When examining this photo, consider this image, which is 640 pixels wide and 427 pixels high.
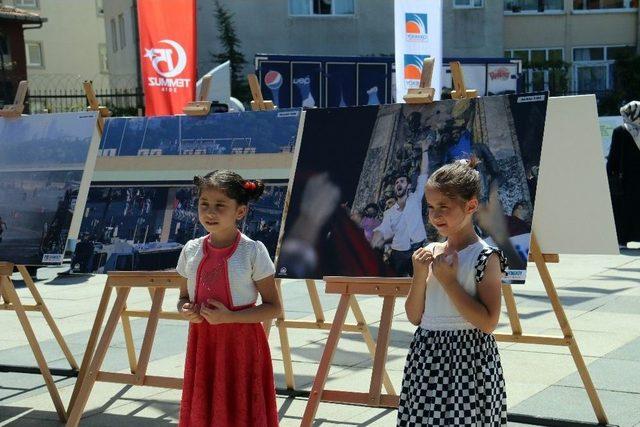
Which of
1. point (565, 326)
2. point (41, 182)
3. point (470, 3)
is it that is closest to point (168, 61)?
point (41, 182)

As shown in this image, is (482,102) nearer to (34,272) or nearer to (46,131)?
(46,131)

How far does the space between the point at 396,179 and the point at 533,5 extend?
109 ft

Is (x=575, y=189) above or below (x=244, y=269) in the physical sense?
above

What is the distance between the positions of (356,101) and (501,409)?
16.0 m

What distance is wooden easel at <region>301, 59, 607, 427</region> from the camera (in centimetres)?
434

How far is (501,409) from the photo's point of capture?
3.61m

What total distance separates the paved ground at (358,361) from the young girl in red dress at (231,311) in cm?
129

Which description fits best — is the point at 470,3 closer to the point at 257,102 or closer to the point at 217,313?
the point at 257,102

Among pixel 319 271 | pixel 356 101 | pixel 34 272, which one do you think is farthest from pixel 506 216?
pixel 356 101

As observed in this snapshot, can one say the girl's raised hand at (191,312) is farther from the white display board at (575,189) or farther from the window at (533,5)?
the window at (533,5)

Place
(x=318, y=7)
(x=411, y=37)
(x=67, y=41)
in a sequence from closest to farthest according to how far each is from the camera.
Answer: (x=411, y=37) → (x=318, y=7) → (x=67, y=41)

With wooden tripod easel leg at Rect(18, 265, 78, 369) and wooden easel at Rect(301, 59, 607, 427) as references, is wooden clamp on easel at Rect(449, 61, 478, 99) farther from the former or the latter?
wooden tripod easel leg at Rect(18, 265, 78, 369)

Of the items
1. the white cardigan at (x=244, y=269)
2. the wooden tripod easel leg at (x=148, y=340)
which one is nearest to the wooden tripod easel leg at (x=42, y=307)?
the wooden tripod easel leg at (x=148, y=340)

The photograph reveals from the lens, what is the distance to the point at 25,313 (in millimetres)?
5930
